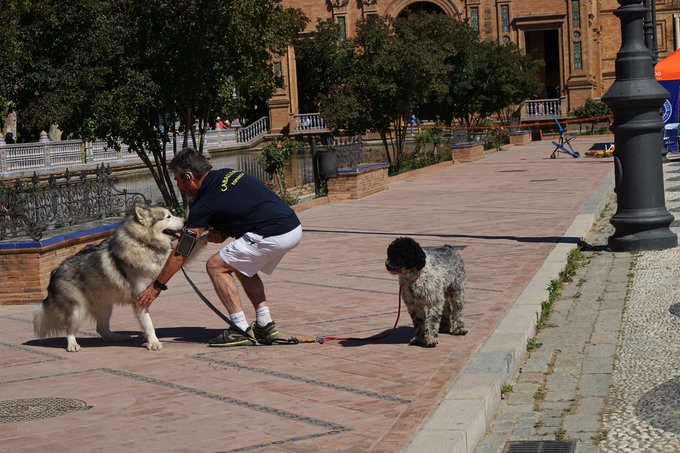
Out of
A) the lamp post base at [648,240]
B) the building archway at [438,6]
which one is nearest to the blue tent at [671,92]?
the lamp post base at [648,240]

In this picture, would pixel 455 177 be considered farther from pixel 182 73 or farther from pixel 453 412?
pixel 453 412

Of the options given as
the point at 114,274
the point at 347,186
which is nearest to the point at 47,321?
the point at 114,274

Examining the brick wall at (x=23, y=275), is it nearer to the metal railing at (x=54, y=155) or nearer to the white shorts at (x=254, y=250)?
the white shorts at (x=254, y=250)

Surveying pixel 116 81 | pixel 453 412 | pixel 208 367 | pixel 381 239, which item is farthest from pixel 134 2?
pixel 453 412

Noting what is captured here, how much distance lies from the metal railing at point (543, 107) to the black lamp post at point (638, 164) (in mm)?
48666

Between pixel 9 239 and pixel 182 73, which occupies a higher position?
pixel 182 73

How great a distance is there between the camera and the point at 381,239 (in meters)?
15.8

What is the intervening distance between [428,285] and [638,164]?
19.1ft

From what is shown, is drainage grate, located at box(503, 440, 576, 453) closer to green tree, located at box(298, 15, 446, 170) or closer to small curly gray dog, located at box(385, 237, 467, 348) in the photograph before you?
small curly gray dog, located at box(385, 237, 467, 348)

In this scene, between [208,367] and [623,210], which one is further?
[623,210]

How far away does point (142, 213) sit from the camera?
871 centimetres

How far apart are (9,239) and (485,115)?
3828 cm

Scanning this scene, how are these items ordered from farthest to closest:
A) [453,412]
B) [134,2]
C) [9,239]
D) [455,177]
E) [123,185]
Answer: [123,185] < [455,177] < [134,2] < [9,239] < [453,412]

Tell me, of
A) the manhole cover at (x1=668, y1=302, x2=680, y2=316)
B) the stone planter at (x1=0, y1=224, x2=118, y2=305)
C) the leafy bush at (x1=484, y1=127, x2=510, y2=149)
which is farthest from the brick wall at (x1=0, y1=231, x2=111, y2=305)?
the leafy bush at (x1=484, y1=127, x2=510, y2=149)
